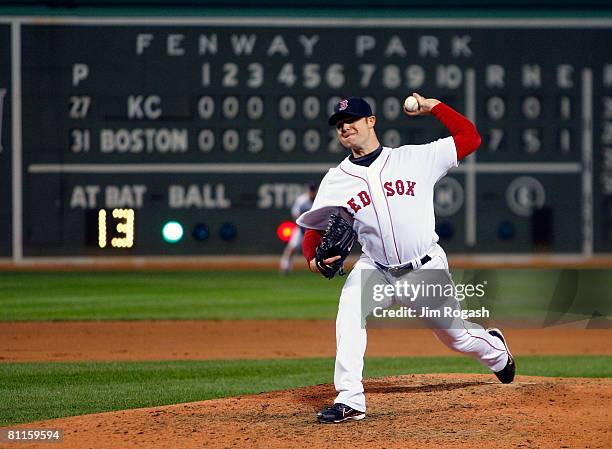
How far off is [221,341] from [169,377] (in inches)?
80.5

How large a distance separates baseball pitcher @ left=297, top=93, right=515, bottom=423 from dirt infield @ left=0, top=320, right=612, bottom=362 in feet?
11.6

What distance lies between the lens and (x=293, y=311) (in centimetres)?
1157

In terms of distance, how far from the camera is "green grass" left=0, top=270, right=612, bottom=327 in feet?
37.3

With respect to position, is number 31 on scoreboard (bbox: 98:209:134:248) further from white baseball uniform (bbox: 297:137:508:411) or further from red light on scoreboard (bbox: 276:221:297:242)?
white baseball uniform (bbox: 297:137:508:411)

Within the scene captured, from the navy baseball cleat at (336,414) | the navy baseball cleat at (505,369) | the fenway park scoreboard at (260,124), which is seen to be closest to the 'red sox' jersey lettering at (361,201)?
the navy baseball cleat at (336,414)

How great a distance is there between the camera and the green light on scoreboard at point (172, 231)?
1572cm

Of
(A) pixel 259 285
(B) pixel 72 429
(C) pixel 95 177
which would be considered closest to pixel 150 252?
(C) pixel 95 177

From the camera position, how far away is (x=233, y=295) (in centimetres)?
1322

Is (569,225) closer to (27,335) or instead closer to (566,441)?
(27,335)

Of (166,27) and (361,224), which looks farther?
(166,27)

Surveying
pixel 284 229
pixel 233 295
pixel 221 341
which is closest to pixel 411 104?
pixel 221 341

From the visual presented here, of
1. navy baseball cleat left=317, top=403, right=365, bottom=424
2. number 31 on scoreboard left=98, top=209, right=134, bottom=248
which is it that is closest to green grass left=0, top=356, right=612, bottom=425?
navy baseball cleat left=317, top=403, right=365, bottom=424

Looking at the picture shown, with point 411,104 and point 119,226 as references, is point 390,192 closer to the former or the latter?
point 411,104

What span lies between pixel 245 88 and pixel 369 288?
1124cm
